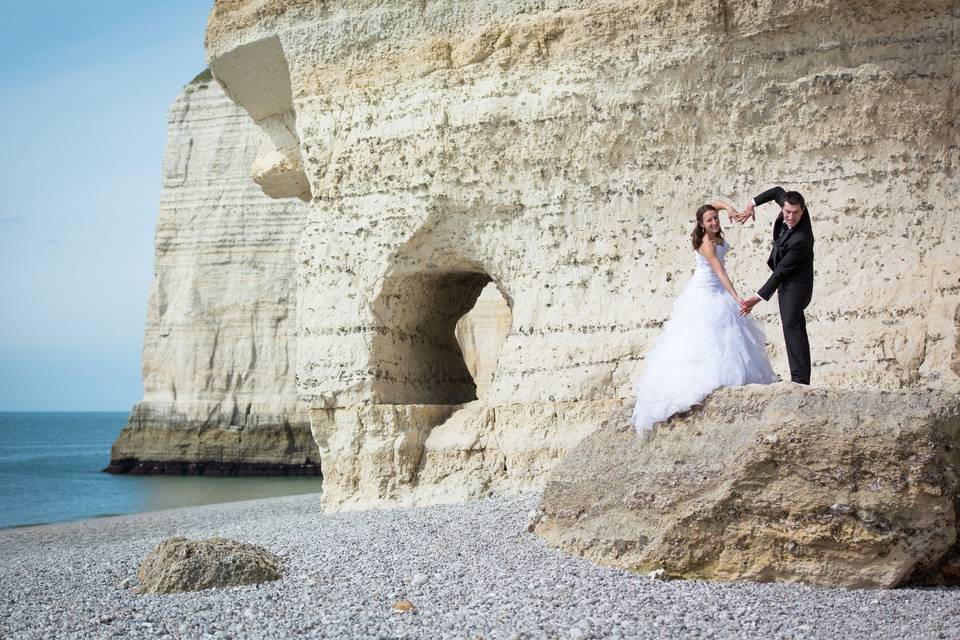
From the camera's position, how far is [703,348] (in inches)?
242

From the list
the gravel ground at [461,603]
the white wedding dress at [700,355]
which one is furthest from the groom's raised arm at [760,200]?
the gravel ground at [461,603]

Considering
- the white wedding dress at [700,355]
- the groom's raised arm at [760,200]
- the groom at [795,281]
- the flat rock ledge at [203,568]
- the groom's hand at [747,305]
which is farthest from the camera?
the groom's raised arm at [760,200]

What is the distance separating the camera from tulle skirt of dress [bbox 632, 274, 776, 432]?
19.6 ft

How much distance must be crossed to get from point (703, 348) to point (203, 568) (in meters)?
3.25

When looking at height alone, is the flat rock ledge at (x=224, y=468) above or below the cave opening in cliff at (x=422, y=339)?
below

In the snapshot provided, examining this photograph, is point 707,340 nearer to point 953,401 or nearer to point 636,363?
point 953,401

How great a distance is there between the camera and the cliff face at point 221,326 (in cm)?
2931

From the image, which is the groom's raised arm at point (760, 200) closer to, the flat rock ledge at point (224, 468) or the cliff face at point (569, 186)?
the cliff face at point (569, 186)

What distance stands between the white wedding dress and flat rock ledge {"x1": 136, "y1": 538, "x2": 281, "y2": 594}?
244cm

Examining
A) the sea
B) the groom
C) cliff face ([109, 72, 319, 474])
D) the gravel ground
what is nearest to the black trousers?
the groom

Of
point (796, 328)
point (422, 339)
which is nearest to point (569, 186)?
point (422, 339)

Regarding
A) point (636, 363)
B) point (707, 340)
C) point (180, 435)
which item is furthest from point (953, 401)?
point (180, 435)

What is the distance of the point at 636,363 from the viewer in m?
9.50

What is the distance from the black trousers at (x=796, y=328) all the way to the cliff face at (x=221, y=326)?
23669 millimetres
